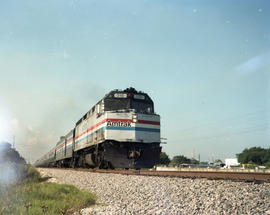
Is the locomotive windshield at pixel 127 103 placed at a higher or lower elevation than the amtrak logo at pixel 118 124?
higher

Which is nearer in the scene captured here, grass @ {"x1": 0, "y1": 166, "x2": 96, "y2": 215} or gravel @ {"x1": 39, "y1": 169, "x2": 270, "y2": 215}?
gravel @ {"x1": 39, "y1": 169, "x2": 270, "y2": 215}

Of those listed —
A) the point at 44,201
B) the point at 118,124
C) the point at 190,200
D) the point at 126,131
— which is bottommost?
the point at 44,201

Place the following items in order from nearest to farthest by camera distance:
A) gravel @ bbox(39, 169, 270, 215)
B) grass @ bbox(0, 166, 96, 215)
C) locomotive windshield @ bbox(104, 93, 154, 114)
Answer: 1. gravel @ bbox(39, 169, 270, 215)
2. grass @ bbox(0, 166, 96, 215)
3. locomotive windshield @ bbox(104, 93, 154, 114)

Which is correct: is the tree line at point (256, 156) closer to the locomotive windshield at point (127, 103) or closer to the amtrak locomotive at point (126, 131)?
the locomotive windshield at point (127, 103)

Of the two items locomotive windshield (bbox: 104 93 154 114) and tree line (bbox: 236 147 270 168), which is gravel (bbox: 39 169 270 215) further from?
tree line (bbox: 236 147 270 168)

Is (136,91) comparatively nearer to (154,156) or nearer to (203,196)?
(154,156)

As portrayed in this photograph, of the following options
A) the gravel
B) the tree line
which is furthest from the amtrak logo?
the tree line

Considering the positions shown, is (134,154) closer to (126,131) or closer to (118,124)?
(126,131)

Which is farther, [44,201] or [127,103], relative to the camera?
[127,103]

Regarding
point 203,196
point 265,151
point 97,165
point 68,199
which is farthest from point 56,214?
point 265,151

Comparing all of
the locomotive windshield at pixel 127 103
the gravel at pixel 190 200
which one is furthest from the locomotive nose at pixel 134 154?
the gravel at pixel 190 200

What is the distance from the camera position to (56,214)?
5195mm

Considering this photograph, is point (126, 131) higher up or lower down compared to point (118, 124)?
lower down

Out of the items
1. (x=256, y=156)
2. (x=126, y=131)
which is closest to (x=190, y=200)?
(x=126, y=131)
